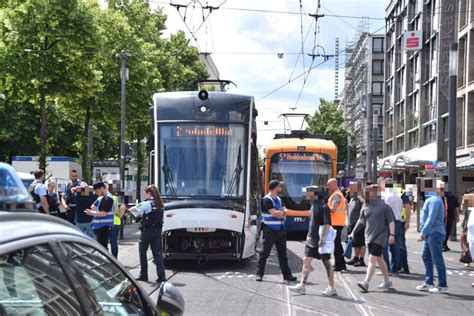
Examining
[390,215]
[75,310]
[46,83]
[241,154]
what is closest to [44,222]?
[75,310]

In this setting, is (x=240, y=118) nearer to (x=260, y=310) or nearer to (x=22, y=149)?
(x=260, y=310)

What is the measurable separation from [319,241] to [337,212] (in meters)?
3.25

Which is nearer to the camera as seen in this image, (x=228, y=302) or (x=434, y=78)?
(x=228, y=302)

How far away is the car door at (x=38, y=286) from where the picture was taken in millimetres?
2346

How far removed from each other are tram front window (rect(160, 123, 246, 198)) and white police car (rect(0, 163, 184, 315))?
1064 cm

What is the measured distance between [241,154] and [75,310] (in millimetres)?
11263

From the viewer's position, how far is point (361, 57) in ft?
303

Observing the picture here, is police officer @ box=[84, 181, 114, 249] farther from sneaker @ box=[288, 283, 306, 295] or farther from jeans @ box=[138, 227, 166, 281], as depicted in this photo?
sneaker @ box=[288, 283, 306, 295]

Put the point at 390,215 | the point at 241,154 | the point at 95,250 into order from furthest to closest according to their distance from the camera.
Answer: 1. the point at 241,154
2. the point at 390,215
3. the point at 95,250

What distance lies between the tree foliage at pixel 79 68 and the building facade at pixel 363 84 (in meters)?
36.7

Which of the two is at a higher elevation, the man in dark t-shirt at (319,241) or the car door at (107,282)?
the car door at (107,282)

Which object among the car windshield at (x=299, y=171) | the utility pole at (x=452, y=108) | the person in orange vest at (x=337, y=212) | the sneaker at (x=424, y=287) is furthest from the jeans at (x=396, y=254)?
the utility pole at (x=452, y=108)

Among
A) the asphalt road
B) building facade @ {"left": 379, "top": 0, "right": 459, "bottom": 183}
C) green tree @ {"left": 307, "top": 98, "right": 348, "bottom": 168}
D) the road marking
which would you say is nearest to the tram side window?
the asphalt road

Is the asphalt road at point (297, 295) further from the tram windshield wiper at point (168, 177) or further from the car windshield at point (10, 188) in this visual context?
the car windshield at point (10, 188)
